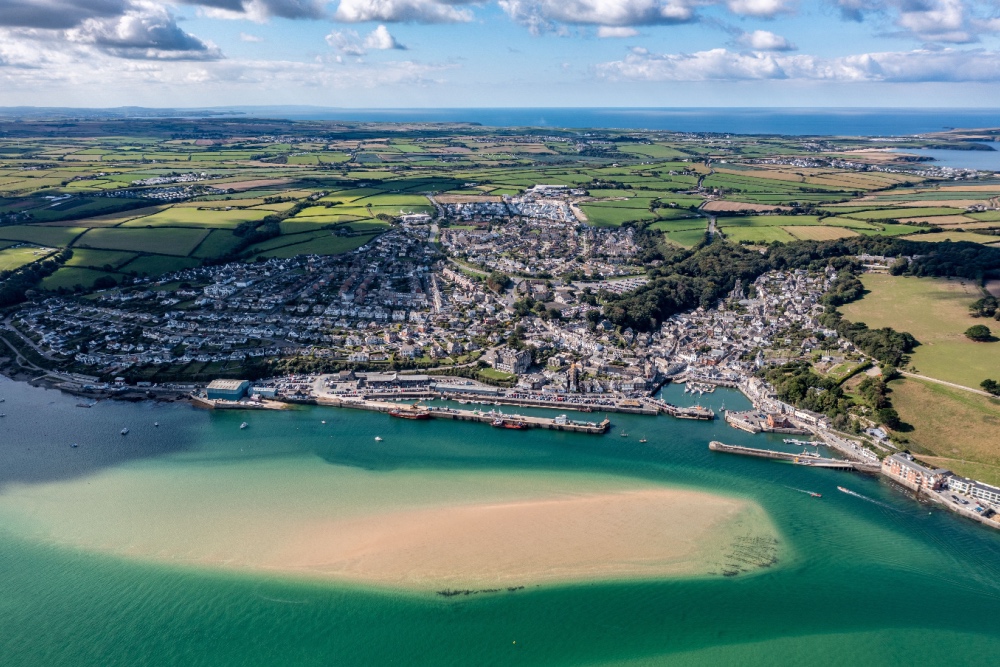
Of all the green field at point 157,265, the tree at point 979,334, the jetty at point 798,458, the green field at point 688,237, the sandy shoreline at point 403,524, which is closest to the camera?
the sandy shoreline at point 403,524

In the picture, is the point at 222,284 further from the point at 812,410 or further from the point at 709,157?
the point at 709,157

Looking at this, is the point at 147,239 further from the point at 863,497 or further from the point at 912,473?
the point at 912,473

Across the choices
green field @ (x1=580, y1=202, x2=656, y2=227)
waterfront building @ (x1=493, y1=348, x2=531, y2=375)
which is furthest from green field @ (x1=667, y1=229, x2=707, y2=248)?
waterfront building @ (x1=493, y1=348, x2=531, y2=375)

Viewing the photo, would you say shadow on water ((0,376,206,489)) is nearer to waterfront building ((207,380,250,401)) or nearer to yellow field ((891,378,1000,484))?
waterfront building ((207,380,250,401))

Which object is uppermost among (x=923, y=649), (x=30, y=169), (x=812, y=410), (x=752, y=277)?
(x=30, y=169)

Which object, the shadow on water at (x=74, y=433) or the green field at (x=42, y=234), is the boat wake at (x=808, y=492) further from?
the green field at (x=42, y=234)

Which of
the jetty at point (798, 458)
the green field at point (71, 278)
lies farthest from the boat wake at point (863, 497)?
the green field at point (71, 278)

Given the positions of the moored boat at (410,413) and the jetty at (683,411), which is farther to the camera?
the moored boat at (410,413)

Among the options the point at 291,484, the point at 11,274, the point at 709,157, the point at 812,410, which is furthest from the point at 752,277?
the point at 709,157
